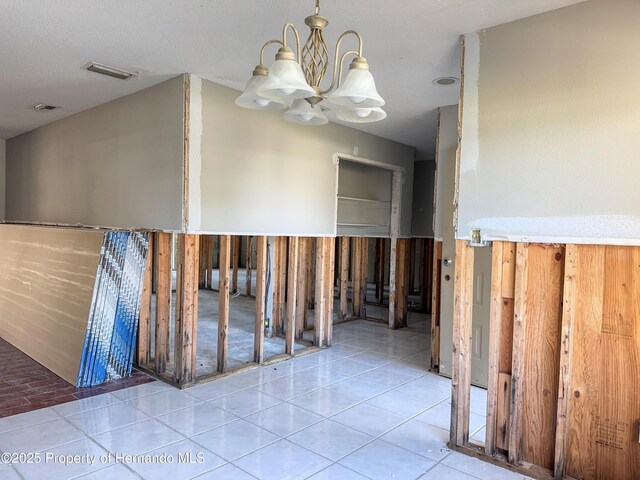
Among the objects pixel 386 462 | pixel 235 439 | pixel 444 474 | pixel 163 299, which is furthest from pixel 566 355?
pixel 163 299

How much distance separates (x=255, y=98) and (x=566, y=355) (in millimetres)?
2337

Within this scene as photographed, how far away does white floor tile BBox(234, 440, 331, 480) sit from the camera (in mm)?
2590

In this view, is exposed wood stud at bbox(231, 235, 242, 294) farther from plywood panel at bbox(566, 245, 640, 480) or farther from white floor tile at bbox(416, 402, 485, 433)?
plywood panel at bbox(566, 245, 640, 480)

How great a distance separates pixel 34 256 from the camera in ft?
16.5

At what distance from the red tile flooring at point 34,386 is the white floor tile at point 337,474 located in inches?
87.6

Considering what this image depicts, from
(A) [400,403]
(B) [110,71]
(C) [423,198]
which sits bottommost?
(A) [400,403]

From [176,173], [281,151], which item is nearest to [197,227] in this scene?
[176,173]

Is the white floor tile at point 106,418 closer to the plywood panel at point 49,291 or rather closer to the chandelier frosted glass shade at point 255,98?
the plywood panel at point 49,291

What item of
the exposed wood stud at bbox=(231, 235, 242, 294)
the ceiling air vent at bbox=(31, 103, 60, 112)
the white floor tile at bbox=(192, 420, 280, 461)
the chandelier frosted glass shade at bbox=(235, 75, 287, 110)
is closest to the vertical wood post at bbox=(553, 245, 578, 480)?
the white floor tile at bbox=(192, 420, 280, 461)

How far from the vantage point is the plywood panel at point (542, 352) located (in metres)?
2.65

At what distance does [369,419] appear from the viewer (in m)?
3.41

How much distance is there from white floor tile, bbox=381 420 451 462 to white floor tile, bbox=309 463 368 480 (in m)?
0.52

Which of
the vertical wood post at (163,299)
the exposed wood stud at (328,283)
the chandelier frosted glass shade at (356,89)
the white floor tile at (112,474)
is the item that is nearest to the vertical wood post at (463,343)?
the chandelier frosted glass shade at (356,89)

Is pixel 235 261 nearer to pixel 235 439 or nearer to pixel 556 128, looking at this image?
pixel 235 439
